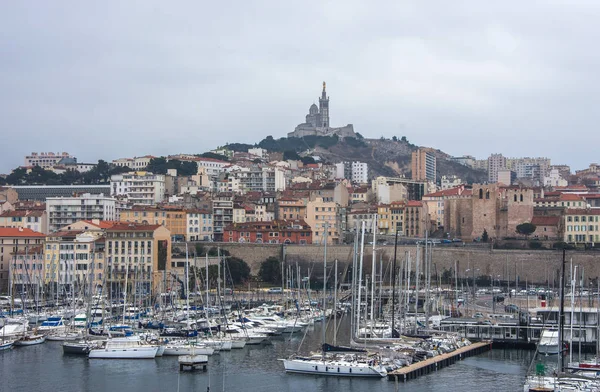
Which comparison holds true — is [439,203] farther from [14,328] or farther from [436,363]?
[436,363]

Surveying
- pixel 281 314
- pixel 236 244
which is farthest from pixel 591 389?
pixel 236 244

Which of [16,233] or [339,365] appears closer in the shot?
[339,365]

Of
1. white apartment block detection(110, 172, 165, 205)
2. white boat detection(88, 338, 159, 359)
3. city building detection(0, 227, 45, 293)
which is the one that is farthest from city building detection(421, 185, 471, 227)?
white boat detection(88, 338, 159, 359)

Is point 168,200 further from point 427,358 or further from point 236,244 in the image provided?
point 427,358

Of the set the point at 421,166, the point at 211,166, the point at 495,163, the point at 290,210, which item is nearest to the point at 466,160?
the point at 495,163

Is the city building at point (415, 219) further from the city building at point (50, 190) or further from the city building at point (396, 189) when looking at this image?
the city building at point (50, 190)

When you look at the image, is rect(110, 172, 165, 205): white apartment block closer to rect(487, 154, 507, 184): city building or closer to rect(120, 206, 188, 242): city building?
rect(120, 206, 188, 242): city building

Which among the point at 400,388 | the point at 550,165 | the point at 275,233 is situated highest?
the point at 550,165
